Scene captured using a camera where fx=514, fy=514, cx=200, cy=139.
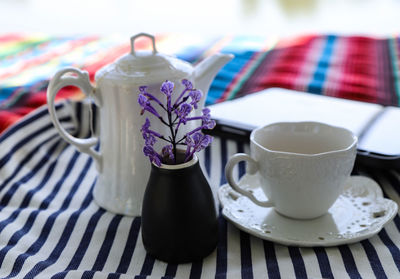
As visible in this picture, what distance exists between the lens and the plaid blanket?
0.86m

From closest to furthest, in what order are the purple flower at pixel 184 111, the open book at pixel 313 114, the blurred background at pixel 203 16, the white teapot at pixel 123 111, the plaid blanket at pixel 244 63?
1. the purple flower at pixel 184 111
2. the white teapot at pixel 123 111
3. the open book at pixel 313 114
4. the plaid blanket at pixel 244 63
5. the blurred background at pixel 203 16

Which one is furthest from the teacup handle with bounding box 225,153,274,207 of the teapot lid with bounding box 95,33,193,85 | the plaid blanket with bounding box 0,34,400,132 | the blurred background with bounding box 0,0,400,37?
the blurred background with bounding box 0,0,400,37

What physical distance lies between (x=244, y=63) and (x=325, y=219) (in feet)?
2.03

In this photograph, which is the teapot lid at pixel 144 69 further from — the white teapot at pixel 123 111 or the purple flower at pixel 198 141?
the purple flower at pixel 198 141

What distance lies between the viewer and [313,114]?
74 cm

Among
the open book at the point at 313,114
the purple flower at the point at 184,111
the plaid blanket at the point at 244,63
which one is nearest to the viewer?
the purple flower at the point at 184,111

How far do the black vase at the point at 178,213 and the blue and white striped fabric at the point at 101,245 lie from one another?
0.6 inches

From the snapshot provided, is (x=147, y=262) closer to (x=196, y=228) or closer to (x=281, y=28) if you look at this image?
(x=196, y=228)

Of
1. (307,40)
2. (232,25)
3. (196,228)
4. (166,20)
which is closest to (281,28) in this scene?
(232,25)

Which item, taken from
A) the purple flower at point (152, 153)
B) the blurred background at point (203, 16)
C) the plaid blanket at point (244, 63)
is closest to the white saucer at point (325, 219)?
the purple flower at point (152, 153)

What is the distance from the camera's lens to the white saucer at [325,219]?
463mm

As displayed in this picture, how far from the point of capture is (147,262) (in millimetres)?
454

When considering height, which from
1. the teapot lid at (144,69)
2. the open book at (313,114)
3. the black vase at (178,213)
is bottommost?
the open book at (313,114)

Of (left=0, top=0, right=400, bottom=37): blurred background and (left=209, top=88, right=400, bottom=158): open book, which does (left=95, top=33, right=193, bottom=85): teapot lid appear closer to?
(left=209, top=88, right=400, bottom=158): open book
